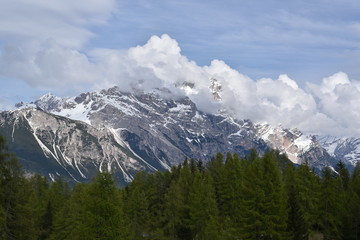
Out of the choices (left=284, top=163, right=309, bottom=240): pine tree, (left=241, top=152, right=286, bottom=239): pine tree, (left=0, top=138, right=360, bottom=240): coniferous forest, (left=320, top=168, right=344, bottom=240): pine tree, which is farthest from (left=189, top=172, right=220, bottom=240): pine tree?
(left=320, top=168, right=344, bottom=240): pine tree

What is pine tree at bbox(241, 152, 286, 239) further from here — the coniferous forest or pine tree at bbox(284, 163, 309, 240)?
pine tree at bbox(284, 163, 309, 240)

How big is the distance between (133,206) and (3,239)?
42.8 metres

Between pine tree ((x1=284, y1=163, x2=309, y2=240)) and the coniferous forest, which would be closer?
the coniferous forest

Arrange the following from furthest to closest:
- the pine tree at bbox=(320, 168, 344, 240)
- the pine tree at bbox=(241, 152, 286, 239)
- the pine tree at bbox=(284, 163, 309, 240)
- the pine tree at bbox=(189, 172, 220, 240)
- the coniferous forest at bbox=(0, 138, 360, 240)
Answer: the pine tree at bbox=(189, 172, 220, 240) → the pine tree at bbox=(320, 168, 344, 240) → the pine tree at bbox=(284, 163, 309, 240) → the coniferous forest at bbox=(0, 138, 360, 240) → the pine tree at bbox=(241, 152, 286, 239)

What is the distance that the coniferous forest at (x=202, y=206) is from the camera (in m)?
53.5

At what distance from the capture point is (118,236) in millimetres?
52281

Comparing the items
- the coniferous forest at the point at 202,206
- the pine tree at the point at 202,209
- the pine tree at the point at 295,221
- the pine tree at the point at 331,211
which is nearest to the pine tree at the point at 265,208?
the coniferous forest at the point at 202,206

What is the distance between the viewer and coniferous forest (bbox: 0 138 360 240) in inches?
2106

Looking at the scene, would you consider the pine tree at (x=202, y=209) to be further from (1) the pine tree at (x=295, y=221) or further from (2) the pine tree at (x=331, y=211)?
(2) the pine tree at (x=331, y=211)

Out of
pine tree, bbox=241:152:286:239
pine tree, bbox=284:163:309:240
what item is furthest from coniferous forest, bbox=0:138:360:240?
pine tree, bbox=284:163:309:240

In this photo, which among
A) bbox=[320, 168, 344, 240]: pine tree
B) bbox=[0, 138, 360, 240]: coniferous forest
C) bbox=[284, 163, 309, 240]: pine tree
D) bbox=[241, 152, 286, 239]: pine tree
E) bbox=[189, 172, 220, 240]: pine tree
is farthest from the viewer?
bbox=[189, 172, 220, 240]: pine tree

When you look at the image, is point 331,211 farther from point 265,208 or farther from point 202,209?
Result: point 265,208

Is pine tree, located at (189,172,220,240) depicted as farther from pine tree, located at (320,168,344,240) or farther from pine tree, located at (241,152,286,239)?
pine tree, located at (320,168,344,240)

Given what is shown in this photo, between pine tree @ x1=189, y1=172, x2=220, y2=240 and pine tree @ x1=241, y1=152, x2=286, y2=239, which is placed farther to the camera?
pine tree @ x1=189, y1=172, x2=220, y2=240
